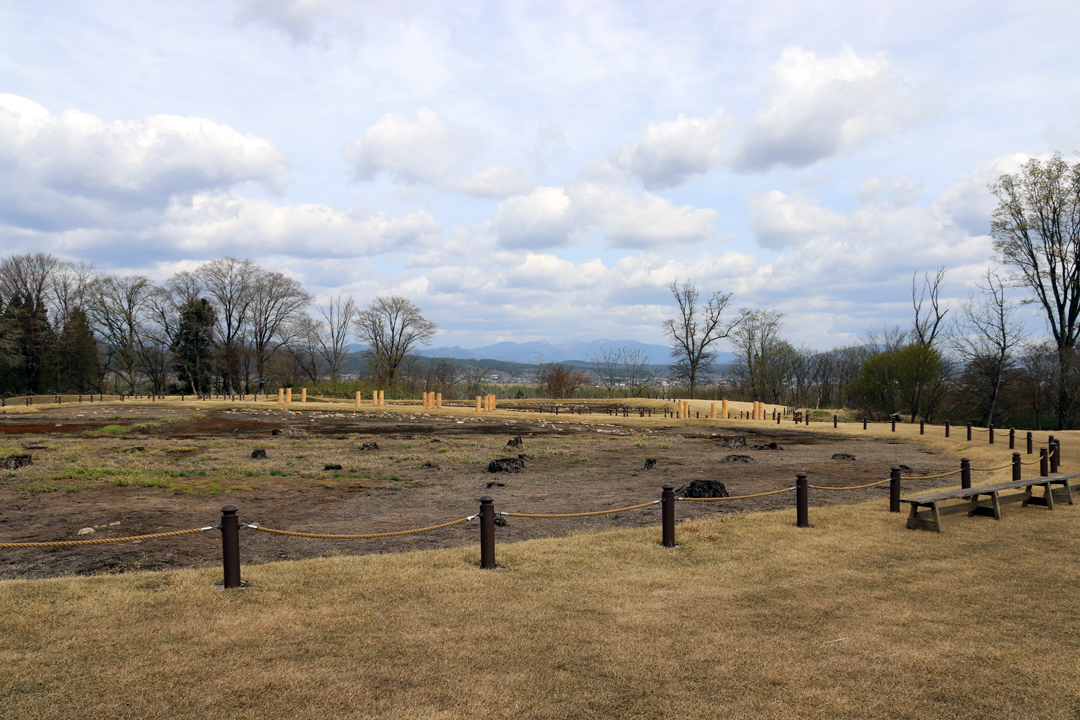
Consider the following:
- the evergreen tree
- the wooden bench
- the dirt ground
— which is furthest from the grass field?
the evergreen tree

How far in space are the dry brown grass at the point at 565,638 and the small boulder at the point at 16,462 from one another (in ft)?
41.6

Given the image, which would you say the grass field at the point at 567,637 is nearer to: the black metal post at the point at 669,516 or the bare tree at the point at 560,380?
the black metal post at the point at 669,516

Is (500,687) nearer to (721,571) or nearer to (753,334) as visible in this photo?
(721,571)

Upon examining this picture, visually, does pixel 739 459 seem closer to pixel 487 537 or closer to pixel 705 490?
pixel 705 490

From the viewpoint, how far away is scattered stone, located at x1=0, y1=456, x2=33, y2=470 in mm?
16303

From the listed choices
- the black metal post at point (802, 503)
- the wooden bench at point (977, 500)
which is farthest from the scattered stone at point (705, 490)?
the wooden bench at point (977, 500)

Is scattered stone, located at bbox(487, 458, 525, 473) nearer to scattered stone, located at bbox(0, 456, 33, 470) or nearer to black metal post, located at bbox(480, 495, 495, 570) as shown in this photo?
black metal post, located at bbox(480, 495, 495, 570)

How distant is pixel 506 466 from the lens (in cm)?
1806

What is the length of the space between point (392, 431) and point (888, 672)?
28551mm

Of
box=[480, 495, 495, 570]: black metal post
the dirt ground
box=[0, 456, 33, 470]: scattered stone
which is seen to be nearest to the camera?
box=[480, 495, 495, 570]: black metal post

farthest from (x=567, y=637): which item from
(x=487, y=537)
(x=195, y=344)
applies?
(x=195, y=344)

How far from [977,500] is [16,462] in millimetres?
21853

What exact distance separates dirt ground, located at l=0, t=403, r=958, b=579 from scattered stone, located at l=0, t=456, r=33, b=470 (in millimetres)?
257

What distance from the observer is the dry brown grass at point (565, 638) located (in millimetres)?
4332
